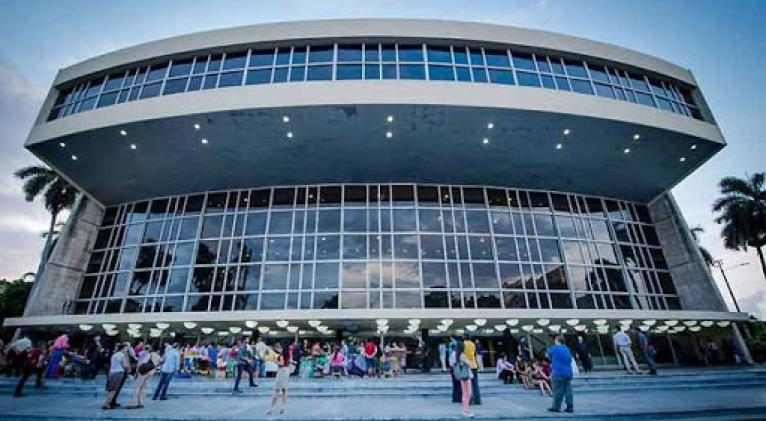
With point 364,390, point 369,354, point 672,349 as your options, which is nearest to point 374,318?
point 369,354

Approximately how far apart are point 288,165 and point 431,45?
A: 392 inches

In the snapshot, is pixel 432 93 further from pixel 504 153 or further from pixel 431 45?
pixel 504 153

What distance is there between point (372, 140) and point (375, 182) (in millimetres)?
4045

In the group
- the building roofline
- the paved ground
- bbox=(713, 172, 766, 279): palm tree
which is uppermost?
the building roofline

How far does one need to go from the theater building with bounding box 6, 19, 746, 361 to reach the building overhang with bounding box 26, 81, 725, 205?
11 centimetres

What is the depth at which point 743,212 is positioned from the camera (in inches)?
990

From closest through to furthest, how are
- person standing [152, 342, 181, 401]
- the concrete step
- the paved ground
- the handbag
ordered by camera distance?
1. the paved ground
2. the handbag
3. person standing [152, 342, 181, 401]
4. the concrete step

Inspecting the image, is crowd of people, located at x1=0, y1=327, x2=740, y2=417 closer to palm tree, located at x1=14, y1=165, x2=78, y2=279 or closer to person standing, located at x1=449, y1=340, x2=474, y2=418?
person standing, located at x1=449, y1=340, x2=474, y2=418

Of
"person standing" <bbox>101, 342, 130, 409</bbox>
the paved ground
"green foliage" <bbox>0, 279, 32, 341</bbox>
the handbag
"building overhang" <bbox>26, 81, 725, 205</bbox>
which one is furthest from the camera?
"green foliage" <bbox>0, 279, 32, 341</bbox>

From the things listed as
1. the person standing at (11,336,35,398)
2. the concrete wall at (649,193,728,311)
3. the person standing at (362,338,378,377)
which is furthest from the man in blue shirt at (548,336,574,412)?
the concrete wall at (649,193,728,311)

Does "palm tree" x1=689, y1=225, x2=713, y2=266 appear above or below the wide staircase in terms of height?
above

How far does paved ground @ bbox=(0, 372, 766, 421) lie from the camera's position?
6.86 m

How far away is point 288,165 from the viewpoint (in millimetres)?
20031

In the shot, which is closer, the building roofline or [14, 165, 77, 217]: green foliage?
the building roofline
